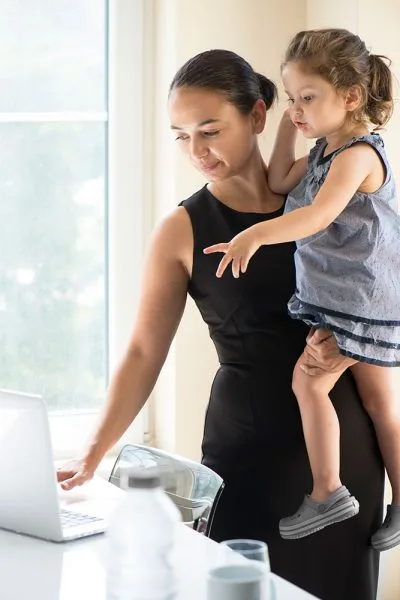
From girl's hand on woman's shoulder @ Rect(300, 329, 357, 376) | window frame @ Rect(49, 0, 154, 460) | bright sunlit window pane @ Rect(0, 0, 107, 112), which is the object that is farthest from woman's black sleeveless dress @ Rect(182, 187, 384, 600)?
bright sunlit window pane @ Rect(0, 0, 107, 112)

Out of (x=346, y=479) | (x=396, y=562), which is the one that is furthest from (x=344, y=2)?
(x=396, y=562)

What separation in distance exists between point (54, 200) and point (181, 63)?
65 centimetres

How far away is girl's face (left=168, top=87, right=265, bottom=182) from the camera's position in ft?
7.15

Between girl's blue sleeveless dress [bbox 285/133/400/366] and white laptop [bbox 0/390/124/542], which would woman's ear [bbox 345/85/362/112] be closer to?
girl's blue sleeveless dress [bbox 285/133/400/366]

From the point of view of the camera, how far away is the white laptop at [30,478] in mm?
1648

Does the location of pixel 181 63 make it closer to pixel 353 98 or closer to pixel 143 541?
pixel 353 98

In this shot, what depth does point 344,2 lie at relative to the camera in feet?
10.0

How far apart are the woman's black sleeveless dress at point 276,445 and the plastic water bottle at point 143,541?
A: 95 centimetres

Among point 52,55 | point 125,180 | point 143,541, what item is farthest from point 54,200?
point 143,541

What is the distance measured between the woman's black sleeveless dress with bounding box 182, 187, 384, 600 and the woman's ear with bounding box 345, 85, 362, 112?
13.9 inches

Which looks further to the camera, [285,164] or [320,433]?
[285,164]

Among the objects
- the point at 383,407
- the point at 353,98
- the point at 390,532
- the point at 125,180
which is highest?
the point at 353,98

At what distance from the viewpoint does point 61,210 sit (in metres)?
3.43

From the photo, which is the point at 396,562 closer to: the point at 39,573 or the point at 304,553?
the point at 304,553
